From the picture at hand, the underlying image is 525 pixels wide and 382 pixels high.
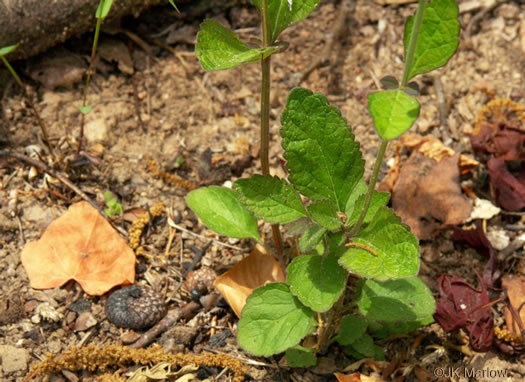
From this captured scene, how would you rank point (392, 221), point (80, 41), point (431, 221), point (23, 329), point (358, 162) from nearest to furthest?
1. point (392, 221)
2. point (358, 162)
3. point (23, 329)
4. point (431, 221)
5. point (80, 41)

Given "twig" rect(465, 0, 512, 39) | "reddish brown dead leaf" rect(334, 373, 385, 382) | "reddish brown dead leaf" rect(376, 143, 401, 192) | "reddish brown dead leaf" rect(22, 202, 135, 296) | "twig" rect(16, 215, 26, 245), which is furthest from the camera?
"twig" rect(465, 0, 512, 39)

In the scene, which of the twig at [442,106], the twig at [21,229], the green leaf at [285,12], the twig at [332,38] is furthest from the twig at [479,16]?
the twig at [21,229]

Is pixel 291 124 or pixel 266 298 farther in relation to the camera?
pixel 266 298

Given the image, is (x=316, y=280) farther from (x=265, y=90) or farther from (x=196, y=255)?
(x=196, y=255)

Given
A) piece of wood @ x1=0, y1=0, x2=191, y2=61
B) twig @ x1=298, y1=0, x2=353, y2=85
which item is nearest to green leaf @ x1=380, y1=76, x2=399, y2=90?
twig @ x1=298, y1=0, x2=353, y2=85

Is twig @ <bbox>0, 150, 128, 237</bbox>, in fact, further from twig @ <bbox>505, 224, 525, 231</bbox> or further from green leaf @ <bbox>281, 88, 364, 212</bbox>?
twig @ <bbox>505, 224, 525, 231</bbox>

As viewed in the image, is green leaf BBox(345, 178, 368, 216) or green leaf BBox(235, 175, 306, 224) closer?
green leaf BBox(235, 175, 306, 224)

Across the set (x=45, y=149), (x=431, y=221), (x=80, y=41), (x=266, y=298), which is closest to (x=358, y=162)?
(x=266, y=298)

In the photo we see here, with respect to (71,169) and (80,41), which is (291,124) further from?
(80,41)
